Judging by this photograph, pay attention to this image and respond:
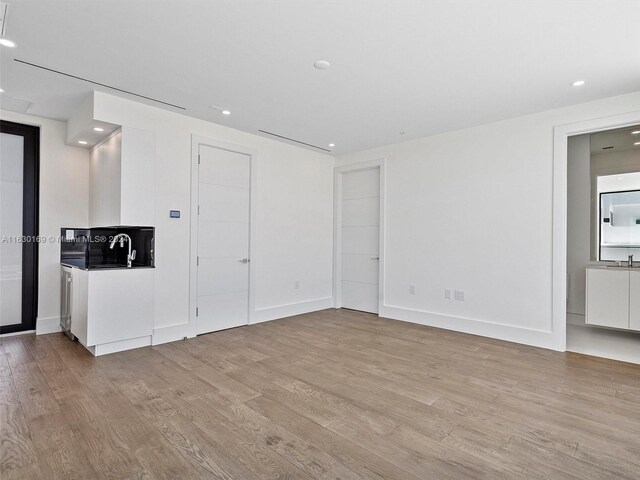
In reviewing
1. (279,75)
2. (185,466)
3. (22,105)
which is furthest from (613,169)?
(22,105)

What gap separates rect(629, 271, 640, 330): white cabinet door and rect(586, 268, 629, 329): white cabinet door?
0.09 ft

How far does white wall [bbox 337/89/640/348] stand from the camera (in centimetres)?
394

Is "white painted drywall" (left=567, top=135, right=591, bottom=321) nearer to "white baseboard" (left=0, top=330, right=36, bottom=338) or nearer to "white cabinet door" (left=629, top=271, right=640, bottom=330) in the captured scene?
"white cabinet door" (left=629, top=271, right=640, bottom=330)

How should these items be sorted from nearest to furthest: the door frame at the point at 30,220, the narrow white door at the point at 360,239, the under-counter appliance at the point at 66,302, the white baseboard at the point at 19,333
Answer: the under-counter appliance at the point at 66,302, the white baseboard at the point at 19,333, the door frame at the point at 30,220, the narrow white door at the point at 360,239

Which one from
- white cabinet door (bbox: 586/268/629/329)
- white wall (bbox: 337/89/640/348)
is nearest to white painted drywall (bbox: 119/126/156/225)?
white wall (bbox: 337/89/640/348)

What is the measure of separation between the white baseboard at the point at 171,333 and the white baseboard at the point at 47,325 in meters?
1.57

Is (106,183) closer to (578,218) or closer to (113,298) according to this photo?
(113,298)

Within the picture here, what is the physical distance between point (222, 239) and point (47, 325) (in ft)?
7.96

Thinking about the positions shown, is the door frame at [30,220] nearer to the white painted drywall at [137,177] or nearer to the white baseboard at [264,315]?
the white painted drywall at [137,177]

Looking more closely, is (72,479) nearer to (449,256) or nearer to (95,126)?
(95,126)

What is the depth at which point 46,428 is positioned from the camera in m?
2.14

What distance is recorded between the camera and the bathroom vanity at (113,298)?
3.46m

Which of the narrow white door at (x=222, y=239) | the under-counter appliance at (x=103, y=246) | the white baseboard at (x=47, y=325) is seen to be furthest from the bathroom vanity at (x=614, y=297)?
the white baseboard at (x=47, y=325)

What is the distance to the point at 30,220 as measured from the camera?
4270 millimetres
